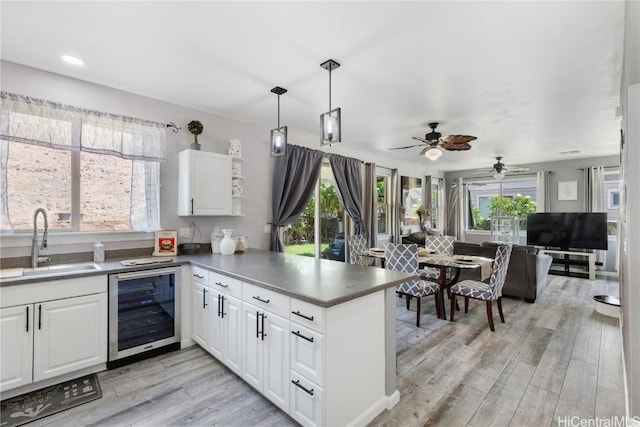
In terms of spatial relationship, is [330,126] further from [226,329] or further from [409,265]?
[409,265]

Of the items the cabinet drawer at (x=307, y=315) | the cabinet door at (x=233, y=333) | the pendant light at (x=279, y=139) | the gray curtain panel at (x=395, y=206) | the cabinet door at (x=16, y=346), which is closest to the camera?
the cabinet drawer at (x=307, y=315)

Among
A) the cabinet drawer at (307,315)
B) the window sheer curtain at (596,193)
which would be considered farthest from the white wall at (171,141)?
the window sheer curtain at (596,193)

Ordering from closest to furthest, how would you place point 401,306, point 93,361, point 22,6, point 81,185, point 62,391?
point 22,6 → point 62,391 → point 93,361 → point 81,185 → point 401,306

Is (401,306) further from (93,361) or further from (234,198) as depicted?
(93,361)

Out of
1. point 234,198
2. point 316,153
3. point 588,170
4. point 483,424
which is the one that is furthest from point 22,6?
point 588,170

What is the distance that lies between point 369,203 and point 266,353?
168 inches

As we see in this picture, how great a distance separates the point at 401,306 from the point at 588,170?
570 centimetres

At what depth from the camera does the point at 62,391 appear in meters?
2.27

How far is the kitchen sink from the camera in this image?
2.37 metres

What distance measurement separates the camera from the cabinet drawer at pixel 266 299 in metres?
1.94

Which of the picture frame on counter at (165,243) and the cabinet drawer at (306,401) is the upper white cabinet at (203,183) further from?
the cabinet drawer at (306,401)

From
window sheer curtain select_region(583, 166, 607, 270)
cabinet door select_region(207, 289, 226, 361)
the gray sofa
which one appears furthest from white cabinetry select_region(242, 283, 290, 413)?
window sheer curtain select_region(583, 166, 607, 270)

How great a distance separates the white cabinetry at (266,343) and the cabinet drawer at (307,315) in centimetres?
7

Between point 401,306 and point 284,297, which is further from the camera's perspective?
point 401,306
